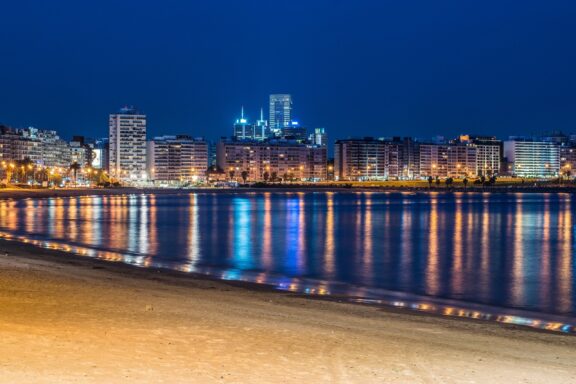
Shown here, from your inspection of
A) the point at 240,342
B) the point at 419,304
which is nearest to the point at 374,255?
the point at 419,304

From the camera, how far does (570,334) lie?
12.0 metres

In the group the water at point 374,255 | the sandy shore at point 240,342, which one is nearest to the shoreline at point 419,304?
the water at point 374,255

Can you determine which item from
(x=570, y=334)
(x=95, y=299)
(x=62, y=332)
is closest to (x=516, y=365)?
(x=570, y=334)

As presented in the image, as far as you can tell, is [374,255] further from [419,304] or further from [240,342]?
[240,342]

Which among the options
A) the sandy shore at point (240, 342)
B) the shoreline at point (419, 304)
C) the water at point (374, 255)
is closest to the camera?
the sandy shore at point (240, 342)

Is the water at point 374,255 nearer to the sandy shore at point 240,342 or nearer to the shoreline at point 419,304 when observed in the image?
the shoreline at point 419,304

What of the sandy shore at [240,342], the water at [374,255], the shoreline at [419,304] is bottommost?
the water at [374,255]

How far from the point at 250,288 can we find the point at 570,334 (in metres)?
7.43

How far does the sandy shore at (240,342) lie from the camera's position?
24.0 ft

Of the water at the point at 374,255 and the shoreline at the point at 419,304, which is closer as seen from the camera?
the shoreline at the point at 419,304

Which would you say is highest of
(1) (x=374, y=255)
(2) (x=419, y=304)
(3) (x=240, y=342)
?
(3) (x=240, y=342)

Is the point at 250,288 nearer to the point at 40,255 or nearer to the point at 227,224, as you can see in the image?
the point at 40,255

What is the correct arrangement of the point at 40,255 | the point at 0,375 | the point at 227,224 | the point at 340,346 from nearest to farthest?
the point at 0,375 → the point at 340,346 → the point at 40,255 → the point at 227,224

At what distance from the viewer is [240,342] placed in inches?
351
